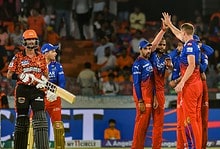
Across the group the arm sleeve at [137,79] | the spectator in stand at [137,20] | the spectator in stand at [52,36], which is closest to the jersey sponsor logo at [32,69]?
the arm sleeve at [137,79]

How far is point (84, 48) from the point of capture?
24672 mm

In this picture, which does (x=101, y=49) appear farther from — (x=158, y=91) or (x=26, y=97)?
(x=26, y=97)

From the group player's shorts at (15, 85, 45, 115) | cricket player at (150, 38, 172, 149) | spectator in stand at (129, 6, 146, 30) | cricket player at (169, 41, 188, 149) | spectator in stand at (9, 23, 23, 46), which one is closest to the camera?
player's shorts at (15, 85, 45, 115)

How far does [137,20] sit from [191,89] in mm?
13616

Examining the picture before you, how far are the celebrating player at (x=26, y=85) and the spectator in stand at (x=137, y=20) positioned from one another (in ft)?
44.7

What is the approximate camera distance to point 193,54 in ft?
39.9

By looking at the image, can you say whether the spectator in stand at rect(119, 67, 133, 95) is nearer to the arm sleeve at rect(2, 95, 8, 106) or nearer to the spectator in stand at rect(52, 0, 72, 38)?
the arm sleeve at rect(2, 95, 8, 106)

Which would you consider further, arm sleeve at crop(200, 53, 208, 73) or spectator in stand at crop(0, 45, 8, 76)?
spectator in stand at crop(0, 45, 8, 76)

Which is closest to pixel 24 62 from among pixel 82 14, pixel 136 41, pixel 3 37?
pixel 3 37

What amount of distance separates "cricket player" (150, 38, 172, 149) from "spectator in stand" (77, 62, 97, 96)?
622 cm

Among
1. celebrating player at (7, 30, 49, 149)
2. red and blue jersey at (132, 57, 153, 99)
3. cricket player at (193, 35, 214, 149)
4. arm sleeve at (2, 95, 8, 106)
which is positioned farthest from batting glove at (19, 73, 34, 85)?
arm sleeve at (2, 95, 8, 106)

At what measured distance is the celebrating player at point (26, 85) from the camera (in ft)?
39.0

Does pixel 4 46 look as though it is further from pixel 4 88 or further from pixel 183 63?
pixel 183 63

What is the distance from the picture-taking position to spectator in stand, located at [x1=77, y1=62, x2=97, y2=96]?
790 inches
